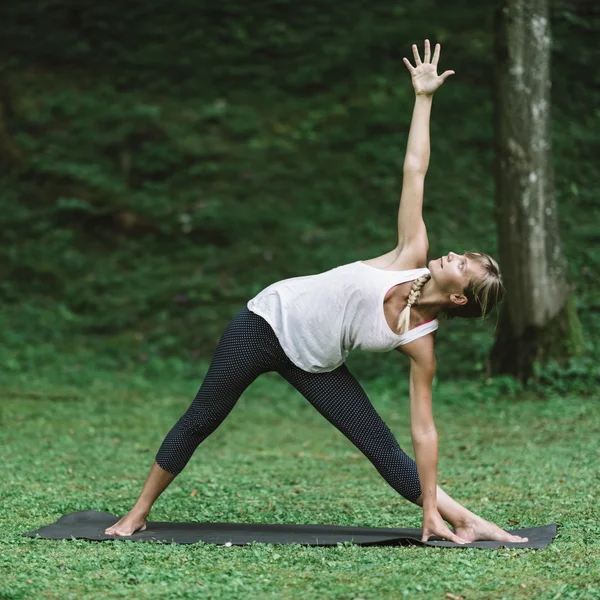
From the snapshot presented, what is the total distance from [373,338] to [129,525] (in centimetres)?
151

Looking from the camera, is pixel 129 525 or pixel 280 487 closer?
pixel 129 525

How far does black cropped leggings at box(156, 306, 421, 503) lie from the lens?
4.55 metres

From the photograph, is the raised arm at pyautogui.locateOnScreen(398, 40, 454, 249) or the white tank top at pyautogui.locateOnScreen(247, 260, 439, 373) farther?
the raised arm at pyautogui.locateOnScreen(398, 40, 454, 249)

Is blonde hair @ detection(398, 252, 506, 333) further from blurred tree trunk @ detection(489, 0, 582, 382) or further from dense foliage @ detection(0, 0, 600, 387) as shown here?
dense foliage @ detection(0, 0, 600, 387)

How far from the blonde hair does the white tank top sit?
0.05m

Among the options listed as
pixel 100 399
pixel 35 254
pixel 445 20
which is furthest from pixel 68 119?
pixel 100 399

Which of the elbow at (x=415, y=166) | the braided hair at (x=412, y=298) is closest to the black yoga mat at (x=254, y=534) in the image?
the braided hair at (x=412, y=298)

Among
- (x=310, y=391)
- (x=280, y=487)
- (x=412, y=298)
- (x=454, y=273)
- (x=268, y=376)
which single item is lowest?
(x=268, y=376)

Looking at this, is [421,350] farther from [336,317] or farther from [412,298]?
[336,317]

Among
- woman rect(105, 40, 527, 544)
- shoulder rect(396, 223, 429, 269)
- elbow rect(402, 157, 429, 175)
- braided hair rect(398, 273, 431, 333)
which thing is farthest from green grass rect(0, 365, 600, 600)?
elbow rect(402, 157, 429, 175)

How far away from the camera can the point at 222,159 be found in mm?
14648

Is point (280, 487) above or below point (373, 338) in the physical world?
below

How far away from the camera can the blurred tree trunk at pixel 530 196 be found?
8875mm

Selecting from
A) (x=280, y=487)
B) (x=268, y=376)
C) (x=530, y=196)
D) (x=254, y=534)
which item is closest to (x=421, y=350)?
(x=254, y=534)
